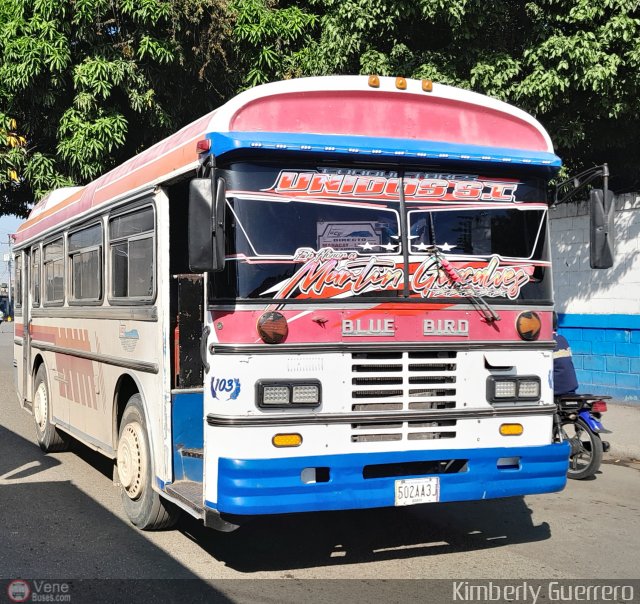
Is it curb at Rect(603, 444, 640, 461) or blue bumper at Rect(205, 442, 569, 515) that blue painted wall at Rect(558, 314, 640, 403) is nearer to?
curb at Rect(603, 444, 640, 461)

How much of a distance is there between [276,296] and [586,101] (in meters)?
9.12

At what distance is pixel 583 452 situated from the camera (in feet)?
29.5

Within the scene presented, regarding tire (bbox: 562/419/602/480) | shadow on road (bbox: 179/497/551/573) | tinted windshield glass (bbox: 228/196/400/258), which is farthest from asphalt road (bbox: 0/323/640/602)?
tinted windshield glass (bbox: 228/196/400/258)

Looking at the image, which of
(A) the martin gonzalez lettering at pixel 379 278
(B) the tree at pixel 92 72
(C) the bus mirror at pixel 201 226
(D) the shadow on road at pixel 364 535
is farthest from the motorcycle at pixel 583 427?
(B) the tree at pixel 92 72

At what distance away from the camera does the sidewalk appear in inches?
403

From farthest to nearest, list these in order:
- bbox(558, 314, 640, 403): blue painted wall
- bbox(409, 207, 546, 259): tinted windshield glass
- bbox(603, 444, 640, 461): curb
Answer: bbox(558, 314, 640, 403): blue painted wall < bbox(603, 444, 640, 461): curb < bbox(409, 207, 546, 259): tinted windshield glass

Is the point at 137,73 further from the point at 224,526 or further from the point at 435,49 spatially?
the point at 224,526

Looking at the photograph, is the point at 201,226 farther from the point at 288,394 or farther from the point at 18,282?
the point at 18,282

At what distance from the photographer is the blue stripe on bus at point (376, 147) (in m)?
5.45

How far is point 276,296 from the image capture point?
5.48 m

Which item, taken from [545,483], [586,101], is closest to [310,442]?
[545,483]

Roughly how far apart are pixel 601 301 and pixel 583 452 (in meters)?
5.58

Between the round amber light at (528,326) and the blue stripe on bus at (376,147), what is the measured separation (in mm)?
1050

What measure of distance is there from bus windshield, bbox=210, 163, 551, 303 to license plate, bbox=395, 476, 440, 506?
1.17m
